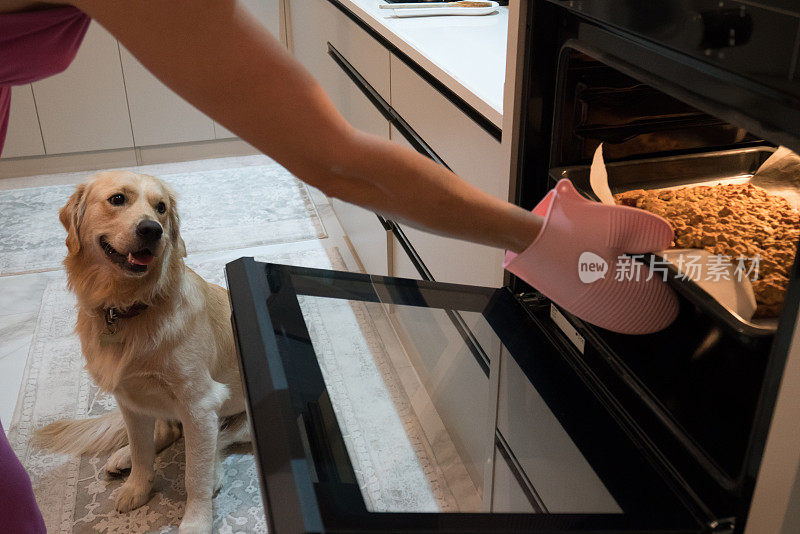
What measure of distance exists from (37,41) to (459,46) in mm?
924

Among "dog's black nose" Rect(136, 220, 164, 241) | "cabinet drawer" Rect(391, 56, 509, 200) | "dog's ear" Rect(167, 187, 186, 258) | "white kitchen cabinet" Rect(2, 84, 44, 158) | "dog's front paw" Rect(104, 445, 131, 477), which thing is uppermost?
"cabinet drawer" Rect(391, 56, 509, 200)

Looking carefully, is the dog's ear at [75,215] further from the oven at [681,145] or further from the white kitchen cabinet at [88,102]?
the white kitchen cabinet at [88,102]

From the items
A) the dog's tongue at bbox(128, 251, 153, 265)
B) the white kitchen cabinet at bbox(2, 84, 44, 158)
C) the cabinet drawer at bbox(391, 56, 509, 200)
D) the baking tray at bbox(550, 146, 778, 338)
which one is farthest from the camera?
the white kitchen cabinet at bbox(2, 84, 44, 158)

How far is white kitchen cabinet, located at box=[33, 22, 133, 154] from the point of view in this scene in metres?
3.23

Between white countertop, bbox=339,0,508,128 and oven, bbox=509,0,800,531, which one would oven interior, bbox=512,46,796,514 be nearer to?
oven, bbox=509,0,800,531

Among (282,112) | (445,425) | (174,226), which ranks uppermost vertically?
(282,112)

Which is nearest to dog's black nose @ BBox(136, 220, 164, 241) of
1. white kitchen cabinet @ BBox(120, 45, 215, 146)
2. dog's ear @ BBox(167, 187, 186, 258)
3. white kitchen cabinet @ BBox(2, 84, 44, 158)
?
dog's ear @ BBox(167, 187, 186, 258)

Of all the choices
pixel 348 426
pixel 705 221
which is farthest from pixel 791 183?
pixel 348 426

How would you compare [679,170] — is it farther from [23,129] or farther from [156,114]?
[23,129]

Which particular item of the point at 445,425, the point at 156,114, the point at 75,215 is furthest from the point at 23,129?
the point at 445,425

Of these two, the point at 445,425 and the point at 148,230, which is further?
the point at 148,230

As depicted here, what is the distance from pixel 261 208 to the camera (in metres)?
3.04

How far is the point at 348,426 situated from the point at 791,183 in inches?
24.4

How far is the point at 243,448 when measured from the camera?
180cm
